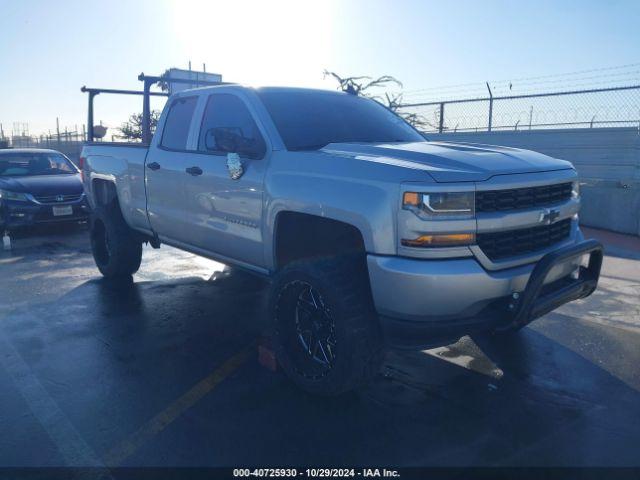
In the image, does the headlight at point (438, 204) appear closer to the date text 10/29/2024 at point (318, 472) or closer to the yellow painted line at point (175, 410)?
the date text 10/29/2024 at point (318, 472)

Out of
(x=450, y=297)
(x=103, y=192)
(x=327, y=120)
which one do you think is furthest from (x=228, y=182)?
(x=103, y=192)

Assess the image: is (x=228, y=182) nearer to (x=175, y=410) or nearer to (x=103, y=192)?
(x=175, y=410)

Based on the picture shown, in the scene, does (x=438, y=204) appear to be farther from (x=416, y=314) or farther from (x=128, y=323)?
(x=128, y=323)

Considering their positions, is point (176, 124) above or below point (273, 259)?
above

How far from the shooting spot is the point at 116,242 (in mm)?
6391

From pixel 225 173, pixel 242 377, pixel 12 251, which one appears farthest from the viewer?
pixel 12 251

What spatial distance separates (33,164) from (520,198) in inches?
399

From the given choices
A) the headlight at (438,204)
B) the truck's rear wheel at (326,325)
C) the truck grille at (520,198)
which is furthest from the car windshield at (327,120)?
the truck grille at (520,198)

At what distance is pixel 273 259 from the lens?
A: 161 inches

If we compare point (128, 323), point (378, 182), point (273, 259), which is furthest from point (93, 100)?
point (378, 182)

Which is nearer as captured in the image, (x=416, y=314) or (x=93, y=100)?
(x=416, y=314)

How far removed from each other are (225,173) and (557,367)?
288cm

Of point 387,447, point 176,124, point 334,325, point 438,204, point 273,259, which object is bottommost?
point 387,447

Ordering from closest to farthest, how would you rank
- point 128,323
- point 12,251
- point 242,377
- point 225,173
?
point 242,377 < point 225,173 < point 128,323 < point 12,251
